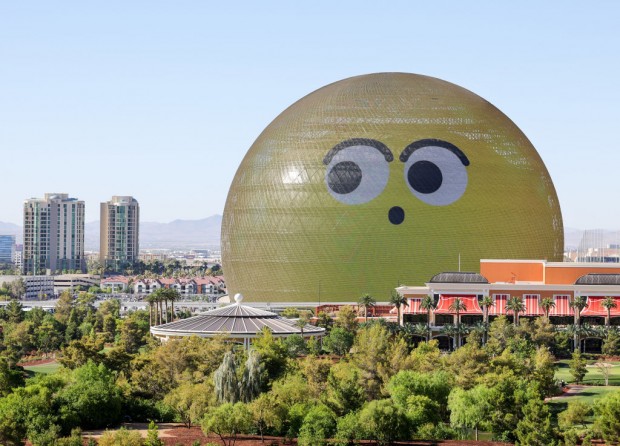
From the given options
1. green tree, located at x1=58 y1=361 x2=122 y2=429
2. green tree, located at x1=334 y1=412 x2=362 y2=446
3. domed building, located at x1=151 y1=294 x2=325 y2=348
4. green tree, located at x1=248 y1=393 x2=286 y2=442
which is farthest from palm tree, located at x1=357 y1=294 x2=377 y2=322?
green tree, located at x1=334 y1=412 x2=362 y2=446

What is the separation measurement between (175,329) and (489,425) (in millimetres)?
28679

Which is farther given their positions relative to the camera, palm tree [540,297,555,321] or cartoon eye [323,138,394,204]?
cartoon eye [323,138,394,204]

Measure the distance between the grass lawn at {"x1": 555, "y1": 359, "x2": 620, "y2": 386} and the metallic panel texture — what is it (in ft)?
84.6

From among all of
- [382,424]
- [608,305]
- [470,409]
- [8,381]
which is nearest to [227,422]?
[382,424]

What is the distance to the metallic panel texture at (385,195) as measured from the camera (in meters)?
106

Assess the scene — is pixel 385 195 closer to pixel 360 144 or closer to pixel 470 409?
pixel 360 144

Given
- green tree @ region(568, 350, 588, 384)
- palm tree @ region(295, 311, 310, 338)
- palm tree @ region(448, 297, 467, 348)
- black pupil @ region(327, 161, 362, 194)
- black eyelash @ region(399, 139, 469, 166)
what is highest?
black eyelash @ region(399, 139, 469, 166)

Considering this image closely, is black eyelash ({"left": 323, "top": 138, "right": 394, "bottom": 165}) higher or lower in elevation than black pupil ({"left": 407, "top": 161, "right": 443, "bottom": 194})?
higher

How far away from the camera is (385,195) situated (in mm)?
106062

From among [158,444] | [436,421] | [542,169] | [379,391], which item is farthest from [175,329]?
[542,169]

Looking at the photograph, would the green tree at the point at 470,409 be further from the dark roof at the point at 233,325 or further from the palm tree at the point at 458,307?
the palm tree at the point at 458,307

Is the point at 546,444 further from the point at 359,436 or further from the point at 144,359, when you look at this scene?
the point at 144,359

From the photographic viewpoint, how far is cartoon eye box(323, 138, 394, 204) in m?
106

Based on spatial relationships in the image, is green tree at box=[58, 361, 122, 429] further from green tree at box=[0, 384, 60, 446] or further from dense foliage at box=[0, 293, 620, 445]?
green tree at box=[0, 384, 60, 446]
